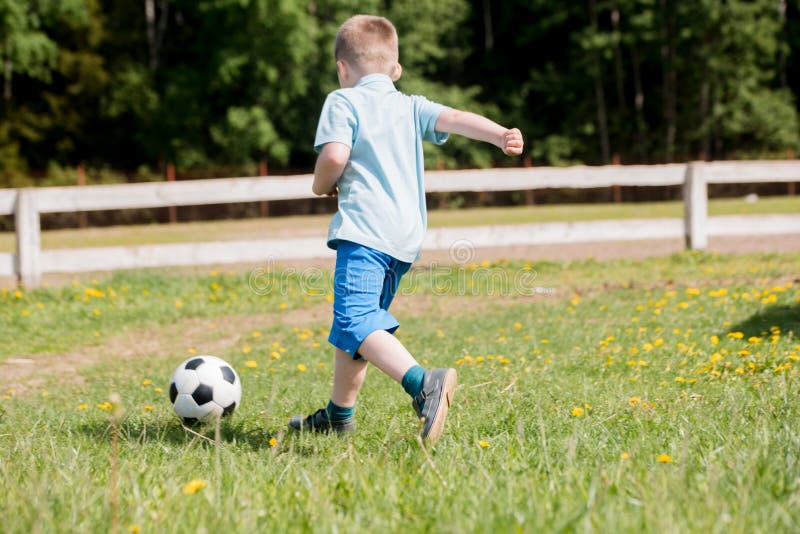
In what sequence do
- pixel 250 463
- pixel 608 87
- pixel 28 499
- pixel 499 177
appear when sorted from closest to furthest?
pixel 28 499 < pixel 250 463 < pixel 499 177 < pixel 608 87

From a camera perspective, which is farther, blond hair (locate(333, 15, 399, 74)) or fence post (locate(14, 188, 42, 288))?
fence post (locate(14, 188, 42, 288))

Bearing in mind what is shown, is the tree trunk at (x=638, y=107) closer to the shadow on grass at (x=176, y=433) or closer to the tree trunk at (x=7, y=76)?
the tree trunk at (x=7, y=76)

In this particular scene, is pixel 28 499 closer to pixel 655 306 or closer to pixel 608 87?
pixel 655 306

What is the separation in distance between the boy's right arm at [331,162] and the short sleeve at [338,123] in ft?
0.08

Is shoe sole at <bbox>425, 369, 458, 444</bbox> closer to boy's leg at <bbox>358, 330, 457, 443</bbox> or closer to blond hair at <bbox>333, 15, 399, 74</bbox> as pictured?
boy's leg at <bbox>358, 330, 457, 443</bbox>

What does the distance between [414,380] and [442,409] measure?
0.59ft

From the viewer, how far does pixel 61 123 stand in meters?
32.7

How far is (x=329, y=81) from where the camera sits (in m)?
31.0

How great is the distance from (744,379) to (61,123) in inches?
1295

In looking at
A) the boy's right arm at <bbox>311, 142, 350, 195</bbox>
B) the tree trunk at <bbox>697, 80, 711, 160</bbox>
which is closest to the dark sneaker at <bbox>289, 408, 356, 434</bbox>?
the boy's right arm at <bbox>311, 142, 350, 195</bbox>

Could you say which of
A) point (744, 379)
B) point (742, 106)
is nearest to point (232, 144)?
point (742, 106)

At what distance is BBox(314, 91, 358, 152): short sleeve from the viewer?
11.0 ft

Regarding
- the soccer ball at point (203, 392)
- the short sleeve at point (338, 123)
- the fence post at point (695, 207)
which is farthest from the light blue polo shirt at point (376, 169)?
the fence post at point (695, 207)

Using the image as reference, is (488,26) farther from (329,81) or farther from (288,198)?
(288,198)
